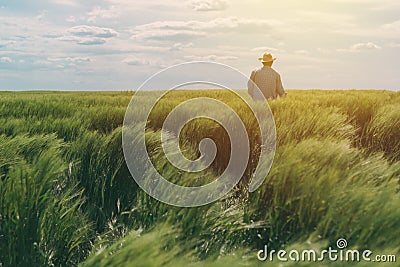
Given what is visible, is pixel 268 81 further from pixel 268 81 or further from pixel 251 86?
pixel 251 86

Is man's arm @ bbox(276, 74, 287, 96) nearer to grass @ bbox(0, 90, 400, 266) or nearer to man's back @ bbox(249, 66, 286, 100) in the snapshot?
man's back @ bbox(249, 66, 286, 100)

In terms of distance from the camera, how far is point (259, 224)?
1740 millimetres

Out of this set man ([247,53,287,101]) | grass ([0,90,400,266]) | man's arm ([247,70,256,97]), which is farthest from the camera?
man ([247,53,287,101])

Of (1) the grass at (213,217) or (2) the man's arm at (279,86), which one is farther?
(2) the man's arm at (279,86)

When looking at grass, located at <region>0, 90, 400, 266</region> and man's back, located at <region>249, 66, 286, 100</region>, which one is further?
man's back, located at <region>249, 66, 286, 100</region>

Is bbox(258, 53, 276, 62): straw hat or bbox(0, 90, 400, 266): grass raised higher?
bbox(258, 53, 276, 62): straw hat

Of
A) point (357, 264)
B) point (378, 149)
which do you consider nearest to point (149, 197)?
point (357, 264)

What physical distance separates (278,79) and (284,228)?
5.67m

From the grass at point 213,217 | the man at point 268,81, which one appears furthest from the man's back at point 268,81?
the grass at point 213,217

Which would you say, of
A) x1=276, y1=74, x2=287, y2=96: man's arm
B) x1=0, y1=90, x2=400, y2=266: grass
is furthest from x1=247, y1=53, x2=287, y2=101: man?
x1=0, y1=90, x2=400, y2=266: grass

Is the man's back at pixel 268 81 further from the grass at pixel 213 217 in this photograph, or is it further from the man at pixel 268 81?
the grass at pixel 213 217

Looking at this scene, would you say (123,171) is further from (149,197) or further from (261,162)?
(261,162)

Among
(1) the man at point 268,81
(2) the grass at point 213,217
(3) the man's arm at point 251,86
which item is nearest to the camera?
(2) the grass at point 213,217

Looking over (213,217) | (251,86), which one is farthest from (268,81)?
(213,217)
